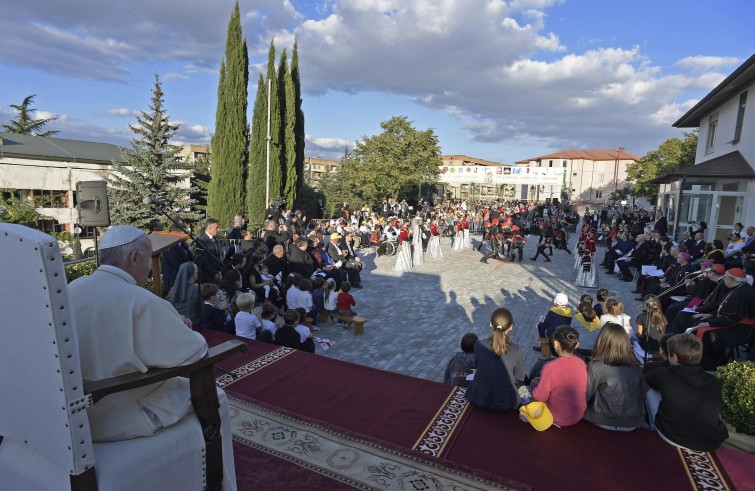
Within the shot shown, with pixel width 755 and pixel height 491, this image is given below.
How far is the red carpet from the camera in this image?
10.5ft

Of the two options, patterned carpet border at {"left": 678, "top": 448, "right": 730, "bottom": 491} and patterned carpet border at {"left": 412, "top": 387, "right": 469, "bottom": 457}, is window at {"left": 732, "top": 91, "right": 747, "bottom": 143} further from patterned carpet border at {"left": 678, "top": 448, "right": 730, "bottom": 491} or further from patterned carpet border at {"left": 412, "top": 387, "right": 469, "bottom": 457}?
patterned carpet border at {"left": 412, "top": 387, "right": 469, "bottom": 457}

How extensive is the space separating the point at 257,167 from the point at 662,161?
3305 cm

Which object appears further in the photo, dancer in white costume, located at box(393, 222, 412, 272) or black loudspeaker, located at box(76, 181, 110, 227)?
dancer in white costume, located at box(393, 222, 412, 272)

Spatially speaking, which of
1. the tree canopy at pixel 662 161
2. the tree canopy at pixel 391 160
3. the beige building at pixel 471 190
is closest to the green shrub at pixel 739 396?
the tree canopy at pixel 391 160

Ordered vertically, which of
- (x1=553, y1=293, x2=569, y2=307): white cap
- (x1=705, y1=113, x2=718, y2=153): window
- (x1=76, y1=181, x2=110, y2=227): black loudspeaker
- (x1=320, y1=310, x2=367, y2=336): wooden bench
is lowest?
(x1=320, y1=310, x2=367, y2=336): wooden bench

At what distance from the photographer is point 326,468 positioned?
3275 mm

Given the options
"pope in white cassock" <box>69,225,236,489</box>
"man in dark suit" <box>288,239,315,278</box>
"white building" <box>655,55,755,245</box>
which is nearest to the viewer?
"pope in white cassock" <box>69,225,236,489</box>

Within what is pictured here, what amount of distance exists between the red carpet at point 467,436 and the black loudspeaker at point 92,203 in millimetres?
5627

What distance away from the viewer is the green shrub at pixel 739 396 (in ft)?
11.8

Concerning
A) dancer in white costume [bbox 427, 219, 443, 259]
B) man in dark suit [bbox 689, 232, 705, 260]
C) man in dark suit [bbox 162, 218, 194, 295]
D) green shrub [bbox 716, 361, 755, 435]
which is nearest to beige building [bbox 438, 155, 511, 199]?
dancer in white costume [bbox 427, 219, 443, 259]

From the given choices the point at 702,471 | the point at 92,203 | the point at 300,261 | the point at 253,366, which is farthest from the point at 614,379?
the point at 92,203

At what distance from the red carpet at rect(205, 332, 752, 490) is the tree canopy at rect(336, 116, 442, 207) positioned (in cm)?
2644

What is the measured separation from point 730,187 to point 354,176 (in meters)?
21.1

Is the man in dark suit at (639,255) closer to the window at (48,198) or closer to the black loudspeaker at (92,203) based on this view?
the black loudspeaker at (92,203)
